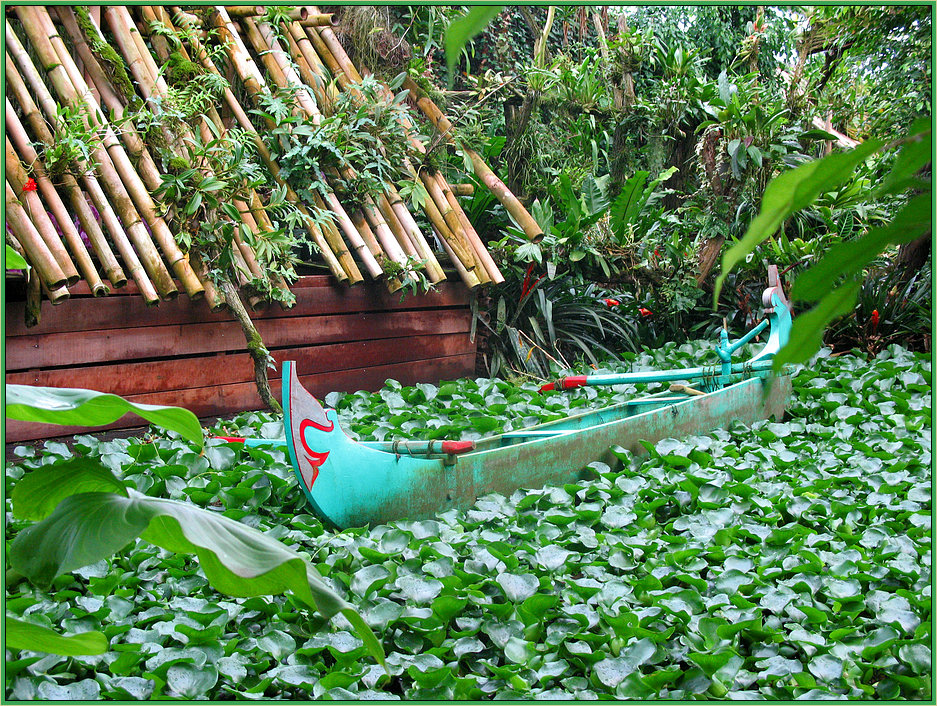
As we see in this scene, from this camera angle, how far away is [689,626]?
1547 mm

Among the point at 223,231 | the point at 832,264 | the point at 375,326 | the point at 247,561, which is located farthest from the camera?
the point at 375,326

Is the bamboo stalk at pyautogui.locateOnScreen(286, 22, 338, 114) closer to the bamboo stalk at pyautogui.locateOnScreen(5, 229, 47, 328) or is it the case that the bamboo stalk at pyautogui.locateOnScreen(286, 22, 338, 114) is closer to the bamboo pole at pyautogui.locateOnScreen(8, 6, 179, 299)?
the bamboo pole at pyautogui.locateOnScreen(8, 6, 179, 299)

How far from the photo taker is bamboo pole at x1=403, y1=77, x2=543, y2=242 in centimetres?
414

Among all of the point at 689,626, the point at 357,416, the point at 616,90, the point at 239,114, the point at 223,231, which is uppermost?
the point at 616,90

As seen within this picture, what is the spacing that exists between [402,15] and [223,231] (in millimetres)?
2310

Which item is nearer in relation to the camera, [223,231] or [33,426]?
[33,426]

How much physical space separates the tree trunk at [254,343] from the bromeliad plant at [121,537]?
2.46 meters

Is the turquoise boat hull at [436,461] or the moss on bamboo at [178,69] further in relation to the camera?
the moss on bamboo at [178,69]

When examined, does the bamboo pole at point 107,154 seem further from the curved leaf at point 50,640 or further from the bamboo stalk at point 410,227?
the curved leaf at point 50,640

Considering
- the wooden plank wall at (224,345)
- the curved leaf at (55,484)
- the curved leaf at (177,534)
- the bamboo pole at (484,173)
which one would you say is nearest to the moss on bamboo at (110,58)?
the wooden plank wall at (224,345)

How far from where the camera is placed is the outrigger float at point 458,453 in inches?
79.4

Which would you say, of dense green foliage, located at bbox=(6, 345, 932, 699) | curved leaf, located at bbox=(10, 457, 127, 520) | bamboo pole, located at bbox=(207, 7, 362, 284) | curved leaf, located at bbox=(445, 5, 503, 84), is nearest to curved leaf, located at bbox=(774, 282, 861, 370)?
curved leaf, located at bbox=(445, 5, 503, 84)

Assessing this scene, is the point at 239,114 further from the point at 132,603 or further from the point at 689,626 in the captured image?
the point at 689,626

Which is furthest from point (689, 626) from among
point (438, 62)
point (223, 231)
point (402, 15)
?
point (438, 62)
